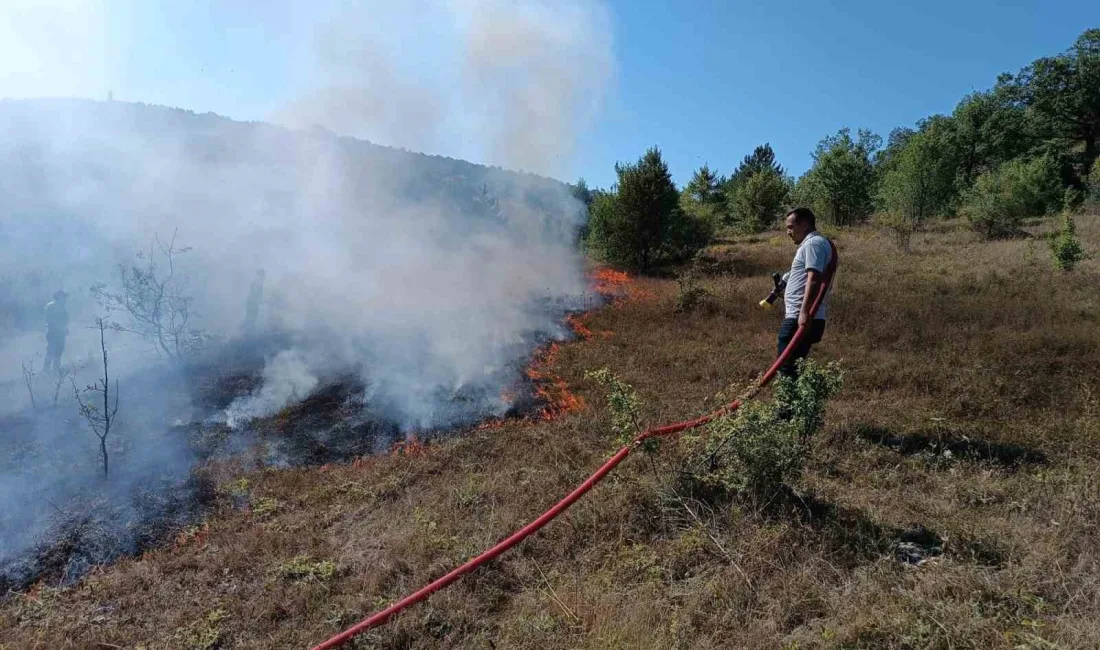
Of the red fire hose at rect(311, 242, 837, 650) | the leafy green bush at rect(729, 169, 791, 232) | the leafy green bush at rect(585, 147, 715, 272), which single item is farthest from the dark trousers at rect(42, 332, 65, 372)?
the leafy green bush at rect(729, 169, 791, 232)

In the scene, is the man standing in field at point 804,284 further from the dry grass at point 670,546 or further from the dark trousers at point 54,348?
the dark trousers at point 54,348

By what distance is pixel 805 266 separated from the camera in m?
4.35

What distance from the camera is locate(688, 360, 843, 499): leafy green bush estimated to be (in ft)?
10.8

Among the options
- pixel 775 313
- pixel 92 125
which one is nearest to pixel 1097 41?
pixel 775 313

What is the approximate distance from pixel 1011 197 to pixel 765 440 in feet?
88.1

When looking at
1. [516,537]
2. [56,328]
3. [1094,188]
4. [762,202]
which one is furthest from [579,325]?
[1094,188]

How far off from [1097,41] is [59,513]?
5793 centimetres

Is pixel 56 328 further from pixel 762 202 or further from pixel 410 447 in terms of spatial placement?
pixel 762 202

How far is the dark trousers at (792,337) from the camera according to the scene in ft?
14.2

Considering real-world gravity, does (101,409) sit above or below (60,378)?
below

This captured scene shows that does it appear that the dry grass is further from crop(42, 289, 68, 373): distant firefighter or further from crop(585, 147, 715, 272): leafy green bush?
crop(585, 147, 715, 272): leafy green bush

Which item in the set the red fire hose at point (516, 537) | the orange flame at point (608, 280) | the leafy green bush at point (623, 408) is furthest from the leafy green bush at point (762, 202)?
the leafy green bush at point (623, 408)

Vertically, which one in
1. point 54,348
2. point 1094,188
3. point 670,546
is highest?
point 1094,188

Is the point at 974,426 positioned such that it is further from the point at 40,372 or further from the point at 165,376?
the point at 40,372
